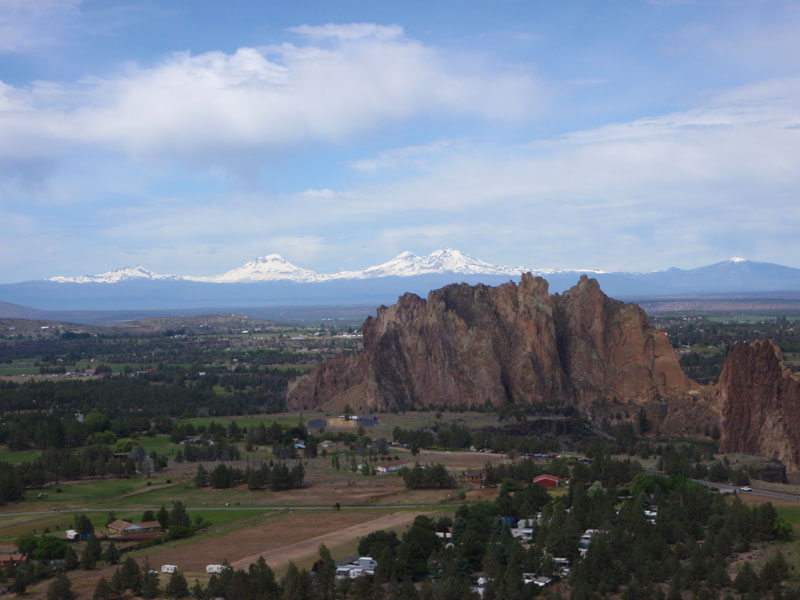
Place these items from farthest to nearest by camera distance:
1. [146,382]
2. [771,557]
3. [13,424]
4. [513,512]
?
[146,382] → [13,424] → [513,512] → [771,557]

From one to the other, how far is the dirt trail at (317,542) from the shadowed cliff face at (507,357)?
197 feet

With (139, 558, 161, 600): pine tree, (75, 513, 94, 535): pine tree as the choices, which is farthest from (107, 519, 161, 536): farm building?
(139, 558, 161, 600): pine tree

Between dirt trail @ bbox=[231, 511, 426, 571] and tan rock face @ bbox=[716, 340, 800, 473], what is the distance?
39.6 meters

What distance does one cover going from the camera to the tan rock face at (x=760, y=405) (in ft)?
300

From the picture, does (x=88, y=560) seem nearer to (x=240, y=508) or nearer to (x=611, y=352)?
(x=240, y=508)

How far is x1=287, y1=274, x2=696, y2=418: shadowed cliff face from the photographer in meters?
127

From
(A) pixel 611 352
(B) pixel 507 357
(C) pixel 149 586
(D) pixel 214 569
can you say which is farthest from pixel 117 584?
(A) pixel 611 352

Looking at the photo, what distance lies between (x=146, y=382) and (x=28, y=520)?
8944 centimetres

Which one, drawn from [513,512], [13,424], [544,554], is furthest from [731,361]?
[13,424]

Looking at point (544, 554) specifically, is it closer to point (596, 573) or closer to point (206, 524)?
point (596, 573)

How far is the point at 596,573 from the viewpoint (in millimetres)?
52844

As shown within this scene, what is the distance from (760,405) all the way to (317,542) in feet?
167

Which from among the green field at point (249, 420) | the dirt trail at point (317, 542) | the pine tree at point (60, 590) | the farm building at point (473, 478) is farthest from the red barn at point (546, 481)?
the green field at point (249, 420)

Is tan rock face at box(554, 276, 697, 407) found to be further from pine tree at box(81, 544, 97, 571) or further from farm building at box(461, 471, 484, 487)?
pine tree at box(81, 544, 97, 571)
